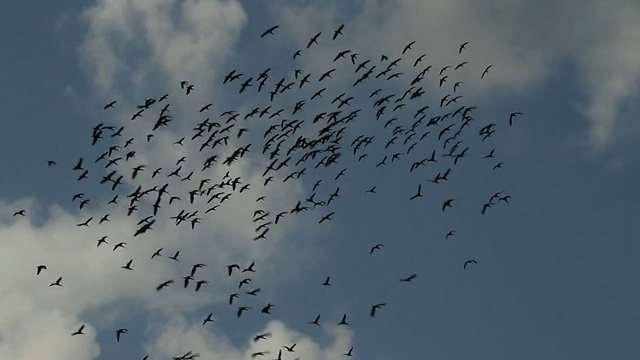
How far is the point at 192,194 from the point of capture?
10244cm

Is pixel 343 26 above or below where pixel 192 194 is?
above


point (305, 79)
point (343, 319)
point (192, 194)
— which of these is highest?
point (305, 79)

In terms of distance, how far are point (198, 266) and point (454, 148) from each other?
29.0m

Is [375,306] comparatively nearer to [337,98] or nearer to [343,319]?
[343,319]

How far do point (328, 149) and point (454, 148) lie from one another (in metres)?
13.6

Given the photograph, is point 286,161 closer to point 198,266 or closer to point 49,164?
point 198,266

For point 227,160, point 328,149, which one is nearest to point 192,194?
point 227,160

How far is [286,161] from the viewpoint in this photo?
107 metres

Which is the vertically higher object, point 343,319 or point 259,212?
point 259,212

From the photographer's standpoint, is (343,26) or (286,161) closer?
(343,26)

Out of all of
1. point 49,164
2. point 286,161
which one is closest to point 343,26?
point 286,161

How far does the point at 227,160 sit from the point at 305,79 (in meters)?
11.3

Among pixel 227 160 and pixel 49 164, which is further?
pixel 49 164

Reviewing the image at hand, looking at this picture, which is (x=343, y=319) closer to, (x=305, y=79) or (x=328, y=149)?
(x=328, y=149)
